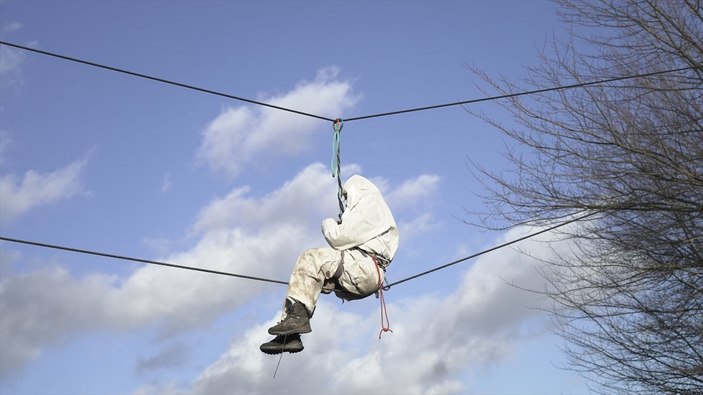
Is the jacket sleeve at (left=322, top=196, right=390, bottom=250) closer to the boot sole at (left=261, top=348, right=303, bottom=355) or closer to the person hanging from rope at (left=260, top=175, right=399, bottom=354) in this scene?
the person hanging from rope at (left=260, top=175, right=399, bottom=354)

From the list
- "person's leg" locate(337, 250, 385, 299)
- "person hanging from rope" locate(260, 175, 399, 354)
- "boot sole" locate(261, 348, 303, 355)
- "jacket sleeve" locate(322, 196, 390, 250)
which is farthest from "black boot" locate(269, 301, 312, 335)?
"jacket sleeve" locate(322, 196, 390, 250)

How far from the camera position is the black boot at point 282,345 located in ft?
18.7

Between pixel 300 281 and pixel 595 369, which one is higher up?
pixel 595 369

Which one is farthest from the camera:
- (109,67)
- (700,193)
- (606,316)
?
(606,316)

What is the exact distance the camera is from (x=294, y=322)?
571cm

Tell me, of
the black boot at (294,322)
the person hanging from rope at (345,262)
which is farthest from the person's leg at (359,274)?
the black boot at (294,322)

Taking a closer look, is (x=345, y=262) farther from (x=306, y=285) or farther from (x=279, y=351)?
(x=279, y=351)

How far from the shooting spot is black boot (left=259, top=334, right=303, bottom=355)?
569cm

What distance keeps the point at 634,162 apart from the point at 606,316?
1.85m

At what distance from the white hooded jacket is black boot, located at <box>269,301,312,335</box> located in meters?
0.51

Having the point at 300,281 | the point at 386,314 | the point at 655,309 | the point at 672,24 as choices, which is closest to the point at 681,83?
the point at 672,24

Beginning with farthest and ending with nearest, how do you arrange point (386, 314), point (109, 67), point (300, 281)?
Result: point (109, 67) < point (386, 314) < point (300, 281)

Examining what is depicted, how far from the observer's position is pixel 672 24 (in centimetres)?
847

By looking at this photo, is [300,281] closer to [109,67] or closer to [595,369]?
[109,67]
